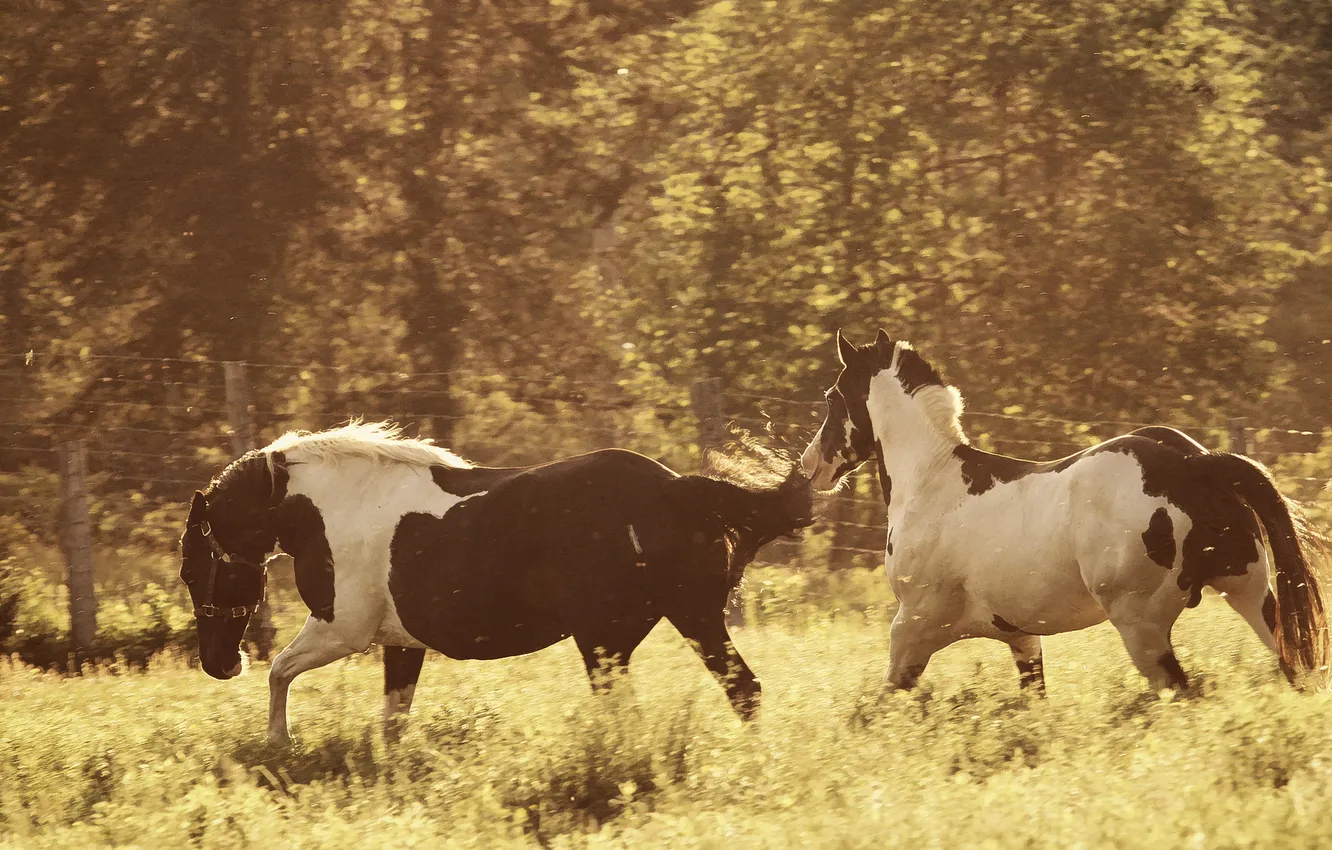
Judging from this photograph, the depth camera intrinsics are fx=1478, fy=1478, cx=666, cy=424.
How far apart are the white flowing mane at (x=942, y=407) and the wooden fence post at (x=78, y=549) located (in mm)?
7362

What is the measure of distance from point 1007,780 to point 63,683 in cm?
778

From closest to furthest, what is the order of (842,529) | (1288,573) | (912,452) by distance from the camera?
(1288,573) < (912,452) < (842,529)

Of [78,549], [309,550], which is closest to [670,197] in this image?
[78,549]

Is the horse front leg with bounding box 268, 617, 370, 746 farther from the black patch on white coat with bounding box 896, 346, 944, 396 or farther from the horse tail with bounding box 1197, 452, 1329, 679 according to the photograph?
the horse tail with bounding box 1197, 452, 1329, 679

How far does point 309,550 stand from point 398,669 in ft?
2.44

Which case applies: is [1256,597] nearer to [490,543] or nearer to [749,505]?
[749,505]

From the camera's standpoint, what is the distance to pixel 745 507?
6742mm

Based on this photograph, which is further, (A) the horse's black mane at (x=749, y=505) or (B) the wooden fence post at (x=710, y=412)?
(B) the wooden fence post at (x=710, y=412)

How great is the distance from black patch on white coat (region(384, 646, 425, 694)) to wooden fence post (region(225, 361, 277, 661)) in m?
4.40

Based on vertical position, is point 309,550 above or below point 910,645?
above

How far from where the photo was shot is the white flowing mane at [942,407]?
7.39 m

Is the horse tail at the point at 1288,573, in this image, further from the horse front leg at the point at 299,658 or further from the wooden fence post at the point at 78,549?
the wooden fence post at the point at 78,549

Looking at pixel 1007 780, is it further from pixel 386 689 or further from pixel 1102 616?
pixel 386 689

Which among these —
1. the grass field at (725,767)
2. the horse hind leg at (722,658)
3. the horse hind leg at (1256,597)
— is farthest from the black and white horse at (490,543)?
the horse hind leg at (1256,597)
